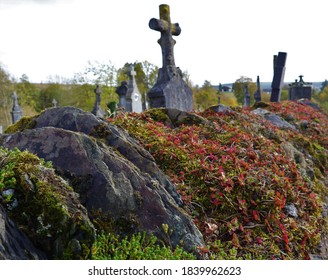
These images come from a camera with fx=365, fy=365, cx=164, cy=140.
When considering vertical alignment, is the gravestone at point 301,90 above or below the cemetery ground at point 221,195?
above

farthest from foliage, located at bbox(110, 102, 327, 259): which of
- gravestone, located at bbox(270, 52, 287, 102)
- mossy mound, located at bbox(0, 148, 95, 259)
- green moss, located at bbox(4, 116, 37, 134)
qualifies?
gravestone, located at bbox(270, 52, 287, 102)

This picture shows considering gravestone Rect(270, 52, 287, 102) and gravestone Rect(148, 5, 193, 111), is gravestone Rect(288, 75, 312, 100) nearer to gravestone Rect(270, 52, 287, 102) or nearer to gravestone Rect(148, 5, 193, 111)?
gravestone Rect(270, 52, 287, 102)

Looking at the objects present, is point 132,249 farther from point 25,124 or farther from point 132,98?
point 132,98

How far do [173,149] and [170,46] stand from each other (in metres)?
5.65

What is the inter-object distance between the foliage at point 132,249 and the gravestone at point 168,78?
6343 mm

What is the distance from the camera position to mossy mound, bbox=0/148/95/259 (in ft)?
8.61

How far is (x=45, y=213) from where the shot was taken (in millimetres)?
2658

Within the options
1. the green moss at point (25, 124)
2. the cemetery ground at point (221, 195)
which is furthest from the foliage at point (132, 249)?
the green moss at point (25, 124)

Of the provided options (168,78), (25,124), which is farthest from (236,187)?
(168,78)

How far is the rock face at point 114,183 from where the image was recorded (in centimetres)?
317

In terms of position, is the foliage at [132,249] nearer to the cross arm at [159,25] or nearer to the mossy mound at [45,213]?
the mossy mound at [45,213]

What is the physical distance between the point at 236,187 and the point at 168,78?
5.56 metres

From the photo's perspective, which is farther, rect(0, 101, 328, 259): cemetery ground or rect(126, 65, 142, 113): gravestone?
rect(126, 65, 142, 113): gravestone

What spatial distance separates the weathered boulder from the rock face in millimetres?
627
